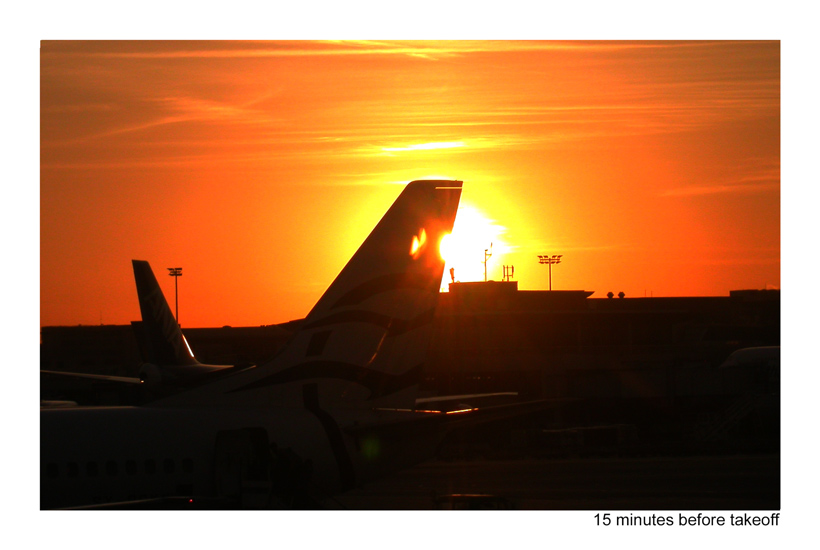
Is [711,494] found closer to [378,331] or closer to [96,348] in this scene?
[378,331]

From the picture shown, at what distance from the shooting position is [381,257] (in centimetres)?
1770

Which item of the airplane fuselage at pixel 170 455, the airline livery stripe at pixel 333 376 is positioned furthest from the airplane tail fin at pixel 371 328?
the airplane fuselage at pixel 170 455

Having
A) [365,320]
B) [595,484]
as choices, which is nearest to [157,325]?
[595,484]

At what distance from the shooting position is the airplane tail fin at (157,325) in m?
41.7

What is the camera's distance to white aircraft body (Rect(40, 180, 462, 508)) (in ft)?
52.0

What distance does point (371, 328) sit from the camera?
1755 centimetres

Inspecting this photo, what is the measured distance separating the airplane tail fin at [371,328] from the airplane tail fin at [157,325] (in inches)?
994

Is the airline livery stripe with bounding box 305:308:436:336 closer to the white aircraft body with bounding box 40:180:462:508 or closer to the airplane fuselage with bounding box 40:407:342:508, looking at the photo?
the white aircraft body with bounding box 40:180:462:508

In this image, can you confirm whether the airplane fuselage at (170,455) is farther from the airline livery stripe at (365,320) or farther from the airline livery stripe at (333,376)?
the airline livery stripe at (365,320)

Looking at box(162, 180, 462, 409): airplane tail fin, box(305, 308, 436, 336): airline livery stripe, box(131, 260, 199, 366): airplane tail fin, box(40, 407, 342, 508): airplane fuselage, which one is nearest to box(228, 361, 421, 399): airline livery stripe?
box(162, 180, 462, 409): airplane tail fin

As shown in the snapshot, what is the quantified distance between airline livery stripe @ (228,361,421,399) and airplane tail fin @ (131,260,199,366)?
1004 inches

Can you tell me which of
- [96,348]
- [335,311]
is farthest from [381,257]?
[96,348]

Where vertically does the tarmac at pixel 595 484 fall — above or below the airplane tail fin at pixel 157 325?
below

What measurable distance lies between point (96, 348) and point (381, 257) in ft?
301
